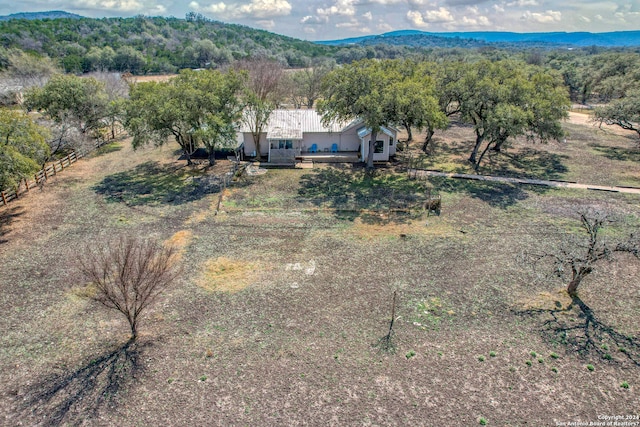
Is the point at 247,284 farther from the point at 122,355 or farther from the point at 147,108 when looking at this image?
the point at 147,108

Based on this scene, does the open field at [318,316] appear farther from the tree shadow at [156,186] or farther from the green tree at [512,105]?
the green tree at [512,105]

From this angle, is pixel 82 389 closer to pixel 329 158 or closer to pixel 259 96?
pixel 329 158

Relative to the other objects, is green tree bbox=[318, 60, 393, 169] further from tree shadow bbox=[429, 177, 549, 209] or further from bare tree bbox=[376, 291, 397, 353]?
bare tree bbox=[376, 291, 397, 353]

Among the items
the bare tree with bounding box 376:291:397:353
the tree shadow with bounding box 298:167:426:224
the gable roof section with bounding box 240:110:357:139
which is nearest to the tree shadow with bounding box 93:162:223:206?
the gable roof section with bounding box 240:110:357:139

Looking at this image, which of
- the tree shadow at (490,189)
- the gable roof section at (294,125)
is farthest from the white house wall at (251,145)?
the tree shadow at (490,189)

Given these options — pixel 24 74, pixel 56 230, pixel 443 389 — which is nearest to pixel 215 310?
pixel 443 389

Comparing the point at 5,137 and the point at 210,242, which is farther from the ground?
the point at 5,137
